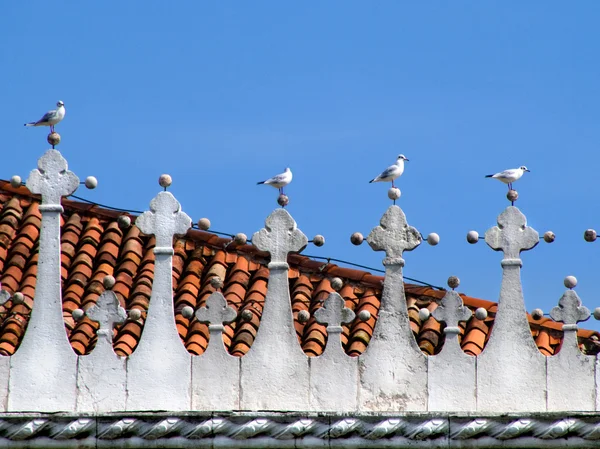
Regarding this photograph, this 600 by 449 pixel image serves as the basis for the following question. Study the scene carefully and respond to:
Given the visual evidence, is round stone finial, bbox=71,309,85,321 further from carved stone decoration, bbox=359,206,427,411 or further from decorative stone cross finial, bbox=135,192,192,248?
carved stone decoration, bbox=359,206,427,411

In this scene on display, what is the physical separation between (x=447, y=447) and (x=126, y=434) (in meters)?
2.33

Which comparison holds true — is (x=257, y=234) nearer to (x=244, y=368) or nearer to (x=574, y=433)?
(x=244, y=368)

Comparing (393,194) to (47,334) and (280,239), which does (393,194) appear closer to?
(280,239)

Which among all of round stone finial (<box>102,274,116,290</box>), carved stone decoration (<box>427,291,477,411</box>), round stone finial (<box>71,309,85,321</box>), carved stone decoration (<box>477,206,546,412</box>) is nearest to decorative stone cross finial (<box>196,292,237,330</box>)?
round stone finial (<box>102,274,116,290</box>)

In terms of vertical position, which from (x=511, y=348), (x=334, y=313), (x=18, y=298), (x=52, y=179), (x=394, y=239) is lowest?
(x=511, y=348)

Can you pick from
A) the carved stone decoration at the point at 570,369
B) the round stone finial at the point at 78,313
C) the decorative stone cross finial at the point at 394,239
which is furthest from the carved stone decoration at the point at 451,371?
the round stone finial at the point at 78,313

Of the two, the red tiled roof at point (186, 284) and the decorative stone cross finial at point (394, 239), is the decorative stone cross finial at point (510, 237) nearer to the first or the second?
the decorative stone cross finial at point (394, 239)

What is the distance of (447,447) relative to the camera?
1281cm

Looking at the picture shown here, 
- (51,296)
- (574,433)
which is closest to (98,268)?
(51,296)

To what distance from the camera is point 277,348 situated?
1339cm

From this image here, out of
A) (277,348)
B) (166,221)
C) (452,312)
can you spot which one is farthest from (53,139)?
(452,312)

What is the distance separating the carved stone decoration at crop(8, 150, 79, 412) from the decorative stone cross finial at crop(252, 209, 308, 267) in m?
1.51

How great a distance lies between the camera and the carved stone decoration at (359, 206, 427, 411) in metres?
13.2

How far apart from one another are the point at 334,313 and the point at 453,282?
93 centimetres
